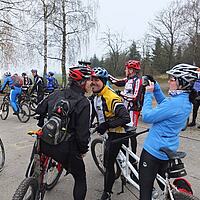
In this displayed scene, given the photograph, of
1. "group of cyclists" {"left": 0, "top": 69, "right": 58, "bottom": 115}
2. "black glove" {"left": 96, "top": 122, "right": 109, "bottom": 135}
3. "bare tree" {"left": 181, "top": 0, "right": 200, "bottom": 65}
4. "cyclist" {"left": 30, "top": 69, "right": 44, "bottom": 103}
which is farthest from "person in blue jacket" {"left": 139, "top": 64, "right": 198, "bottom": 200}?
"bare tree" {"left": 181, "top": 0, "right": 200, "bottom": 65}

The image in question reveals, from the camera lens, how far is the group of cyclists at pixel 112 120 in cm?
247

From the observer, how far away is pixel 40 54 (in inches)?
829

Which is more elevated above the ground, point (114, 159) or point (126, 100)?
point (126, 100)

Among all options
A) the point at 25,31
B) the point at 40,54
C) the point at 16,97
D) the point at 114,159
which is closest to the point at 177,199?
the point at 114,159

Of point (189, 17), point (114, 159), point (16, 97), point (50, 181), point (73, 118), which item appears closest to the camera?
point (73, 118)

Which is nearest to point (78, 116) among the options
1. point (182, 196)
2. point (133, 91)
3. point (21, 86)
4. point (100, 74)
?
point (100, 74)

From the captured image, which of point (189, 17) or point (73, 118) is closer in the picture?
point (73, 118)

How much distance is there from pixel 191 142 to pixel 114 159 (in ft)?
11.8

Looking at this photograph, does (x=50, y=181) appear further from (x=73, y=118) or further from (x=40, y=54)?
(x=40, y=54)

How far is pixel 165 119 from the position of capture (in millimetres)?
2455

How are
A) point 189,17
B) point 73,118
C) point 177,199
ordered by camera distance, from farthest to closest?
point 189,17 < point 73,118 < point 177,199

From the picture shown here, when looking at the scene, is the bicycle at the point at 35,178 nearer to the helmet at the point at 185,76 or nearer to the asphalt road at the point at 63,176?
the asphalt road at the point at 63,176

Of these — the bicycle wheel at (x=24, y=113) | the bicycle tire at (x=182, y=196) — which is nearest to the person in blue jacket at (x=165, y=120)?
the bicycle tire at (x=182, y=196)

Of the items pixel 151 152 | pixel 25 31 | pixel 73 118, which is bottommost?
pixel 151 152
